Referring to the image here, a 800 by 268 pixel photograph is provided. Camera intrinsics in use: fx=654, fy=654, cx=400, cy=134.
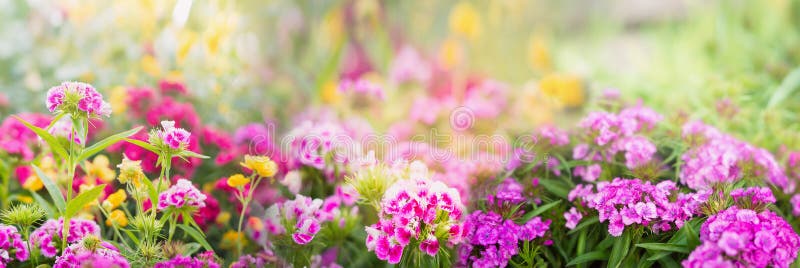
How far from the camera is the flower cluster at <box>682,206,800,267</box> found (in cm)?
105

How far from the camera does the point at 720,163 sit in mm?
1367

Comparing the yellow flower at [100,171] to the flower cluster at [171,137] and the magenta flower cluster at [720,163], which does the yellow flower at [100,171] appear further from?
the magenta flower cluster at [720,163]

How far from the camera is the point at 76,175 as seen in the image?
1435mm

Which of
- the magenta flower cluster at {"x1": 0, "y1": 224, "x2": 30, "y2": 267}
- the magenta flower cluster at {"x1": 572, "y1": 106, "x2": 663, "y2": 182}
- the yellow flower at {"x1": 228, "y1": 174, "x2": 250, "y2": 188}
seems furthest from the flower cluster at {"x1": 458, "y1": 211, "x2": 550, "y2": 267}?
the magenta flower cluster at {"x1": 0, "y1": 224, "x2": 30, "y2": 267}

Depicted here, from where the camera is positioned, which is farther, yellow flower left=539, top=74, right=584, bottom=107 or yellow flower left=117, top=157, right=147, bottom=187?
yellow flower left=539, top=74, right=584, bottom=107

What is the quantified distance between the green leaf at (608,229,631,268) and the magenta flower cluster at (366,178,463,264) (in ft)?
0.98

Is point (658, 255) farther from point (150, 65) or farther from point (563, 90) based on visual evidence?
point (150, 65)

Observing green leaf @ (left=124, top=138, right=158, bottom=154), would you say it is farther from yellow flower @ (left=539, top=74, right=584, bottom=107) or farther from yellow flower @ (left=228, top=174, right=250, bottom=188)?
yellow flower @ (left=539, top=74, right=584, bottom=107)

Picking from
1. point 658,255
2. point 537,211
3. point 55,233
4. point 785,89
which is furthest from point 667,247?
point 55,233

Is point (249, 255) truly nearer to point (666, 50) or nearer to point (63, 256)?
point (63, 256)

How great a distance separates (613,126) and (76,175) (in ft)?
3.88

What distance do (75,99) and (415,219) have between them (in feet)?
2.06

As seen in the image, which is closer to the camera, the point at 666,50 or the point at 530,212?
the point at 530,212

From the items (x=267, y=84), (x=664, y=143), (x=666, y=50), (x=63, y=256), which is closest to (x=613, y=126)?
(x=664, y=143)
